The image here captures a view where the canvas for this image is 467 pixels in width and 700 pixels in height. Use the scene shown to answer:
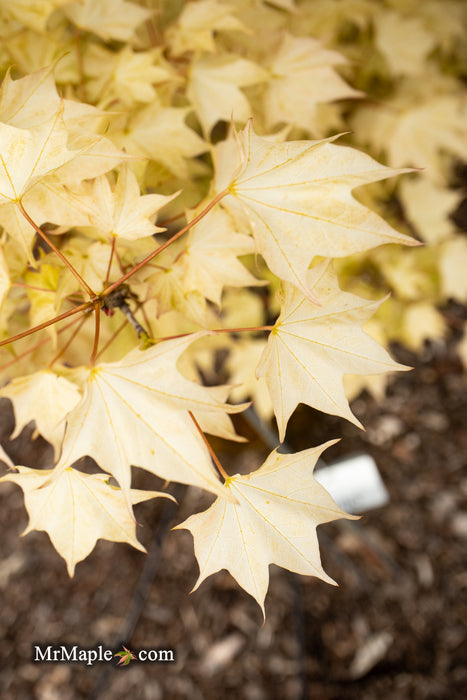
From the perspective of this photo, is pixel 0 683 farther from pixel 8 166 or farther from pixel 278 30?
pixel 278 30

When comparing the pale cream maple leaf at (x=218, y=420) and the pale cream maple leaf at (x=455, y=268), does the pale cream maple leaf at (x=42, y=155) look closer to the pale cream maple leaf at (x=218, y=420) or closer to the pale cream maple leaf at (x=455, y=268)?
the pale cream maple leaf at (x=218, y=420)

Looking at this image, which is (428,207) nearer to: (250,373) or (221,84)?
(250,373)

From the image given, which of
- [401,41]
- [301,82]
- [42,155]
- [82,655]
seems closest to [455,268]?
[401,41]

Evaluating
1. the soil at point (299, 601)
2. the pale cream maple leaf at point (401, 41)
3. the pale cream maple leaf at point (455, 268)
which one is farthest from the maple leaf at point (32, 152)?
the pale cream maple leaf at point (455, 268)

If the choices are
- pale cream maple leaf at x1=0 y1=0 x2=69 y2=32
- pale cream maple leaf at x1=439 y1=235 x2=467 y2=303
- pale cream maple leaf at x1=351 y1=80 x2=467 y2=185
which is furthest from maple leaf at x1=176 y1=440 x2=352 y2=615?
pale cream maple leaf at x1=439 y1=235 x2=467 y2=303

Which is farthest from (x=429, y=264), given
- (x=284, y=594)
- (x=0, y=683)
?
(x=0, y=683)

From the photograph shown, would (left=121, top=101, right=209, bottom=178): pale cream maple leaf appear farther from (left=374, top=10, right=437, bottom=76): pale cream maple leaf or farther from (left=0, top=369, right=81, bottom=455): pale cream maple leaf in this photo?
(left=374, top=10, right=437, bottom=76): pale cream maple leaf

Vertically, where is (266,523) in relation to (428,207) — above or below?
above
